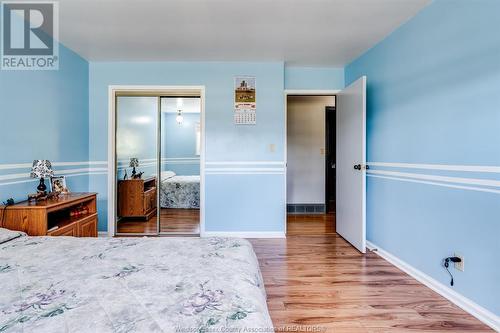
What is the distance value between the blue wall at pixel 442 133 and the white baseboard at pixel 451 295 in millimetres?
47

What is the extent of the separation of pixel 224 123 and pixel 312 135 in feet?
7.02

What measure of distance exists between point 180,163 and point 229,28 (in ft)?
8.73

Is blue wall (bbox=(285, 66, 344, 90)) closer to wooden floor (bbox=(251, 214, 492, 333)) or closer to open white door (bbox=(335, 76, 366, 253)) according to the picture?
open white door (bbox=(335, 76, 366, 253))

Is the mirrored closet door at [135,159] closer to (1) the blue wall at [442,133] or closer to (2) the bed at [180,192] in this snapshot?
(2) the bed at [180,192]

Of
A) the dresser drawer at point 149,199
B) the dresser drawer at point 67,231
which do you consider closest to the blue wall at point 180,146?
the dresser drawer at point 149,199

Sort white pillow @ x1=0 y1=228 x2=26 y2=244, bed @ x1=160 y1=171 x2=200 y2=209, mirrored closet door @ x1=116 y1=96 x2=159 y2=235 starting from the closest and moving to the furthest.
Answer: white pillow @ x1=0 y1=228 x2=26 y2=244, mirrored closet door @ x1=116 y1=96 x2=159 y2=235, bed @ x1=160 y1=171 x2=200 y2=209

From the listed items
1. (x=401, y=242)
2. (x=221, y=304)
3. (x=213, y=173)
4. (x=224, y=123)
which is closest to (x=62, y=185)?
(x=213, y=173)

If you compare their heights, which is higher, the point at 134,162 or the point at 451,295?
the point at 134,162

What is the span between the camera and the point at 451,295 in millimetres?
1954

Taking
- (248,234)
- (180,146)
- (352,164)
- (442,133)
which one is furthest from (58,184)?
(442,133)

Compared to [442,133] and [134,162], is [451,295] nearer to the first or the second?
[442,133]

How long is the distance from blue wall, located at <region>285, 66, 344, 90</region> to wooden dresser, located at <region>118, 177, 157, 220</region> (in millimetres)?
2437

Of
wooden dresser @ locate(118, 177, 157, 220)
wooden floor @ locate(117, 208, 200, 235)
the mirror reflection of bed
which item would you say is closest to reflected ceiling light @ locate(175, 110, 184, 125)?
the mirror reflection of bed

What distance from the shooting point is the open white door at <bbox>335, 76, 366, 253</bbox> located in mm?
2883
